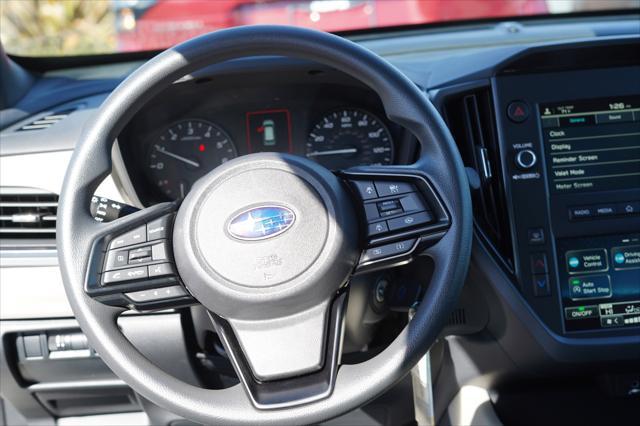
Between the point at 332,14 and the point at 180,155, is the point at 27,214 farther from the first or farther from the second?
the point at 332,14

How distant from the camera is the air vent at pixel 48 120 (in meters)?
2.11

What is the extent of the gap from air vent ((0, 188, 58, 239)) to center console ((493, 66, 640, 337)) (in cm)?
111

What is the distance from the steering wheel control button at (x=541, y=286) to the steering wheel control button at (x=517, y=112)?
0.37 metres

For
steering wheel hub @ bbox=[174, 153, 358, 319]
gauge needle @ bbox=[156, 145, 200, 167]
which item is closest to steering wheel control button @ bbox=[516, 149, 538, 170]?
steering wheel hub @ bbox=[174, 153, 358, 319]

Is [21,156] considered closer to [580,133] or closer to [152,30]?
[152,30]

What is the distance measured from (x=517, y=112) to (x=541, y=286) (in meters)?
0.41

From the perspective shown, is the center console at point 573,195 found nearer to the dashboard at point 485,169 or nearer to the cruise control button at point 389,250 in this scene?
the dashboard at point 485,169

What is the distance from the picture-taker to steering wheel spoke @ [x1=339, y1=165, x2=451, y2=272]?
1474 millimetres

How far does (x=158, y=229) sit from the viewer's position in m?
1.53

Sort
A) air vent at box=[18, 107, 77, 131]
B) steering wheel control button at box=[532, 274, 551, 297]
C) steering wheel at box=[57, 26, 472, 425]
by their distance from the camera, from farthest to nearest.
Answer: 1. air vent at box=[18, 107, 77, 131]
2. steering wheel control button at box=[532, 274, 551, 297]
3. steering wheel at box=[57, 26, 472, 425]

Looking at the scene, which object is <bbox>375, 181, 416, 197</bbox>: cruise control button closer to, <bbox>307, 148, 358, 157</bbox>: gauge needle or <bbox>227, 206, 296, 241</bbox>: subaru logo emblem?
<bbox>227, 206, 296, 241</bbox>: subaru logo emblem

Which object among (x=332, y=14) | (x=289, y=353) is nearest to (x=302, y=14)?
(x=332, y=14)

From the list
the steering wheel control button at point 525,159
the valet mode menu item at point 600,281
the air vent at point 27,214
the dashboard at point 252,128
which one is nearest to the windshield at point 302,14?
the dashboard at point 252,128

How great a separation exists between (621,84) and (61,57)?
1.67 meters
